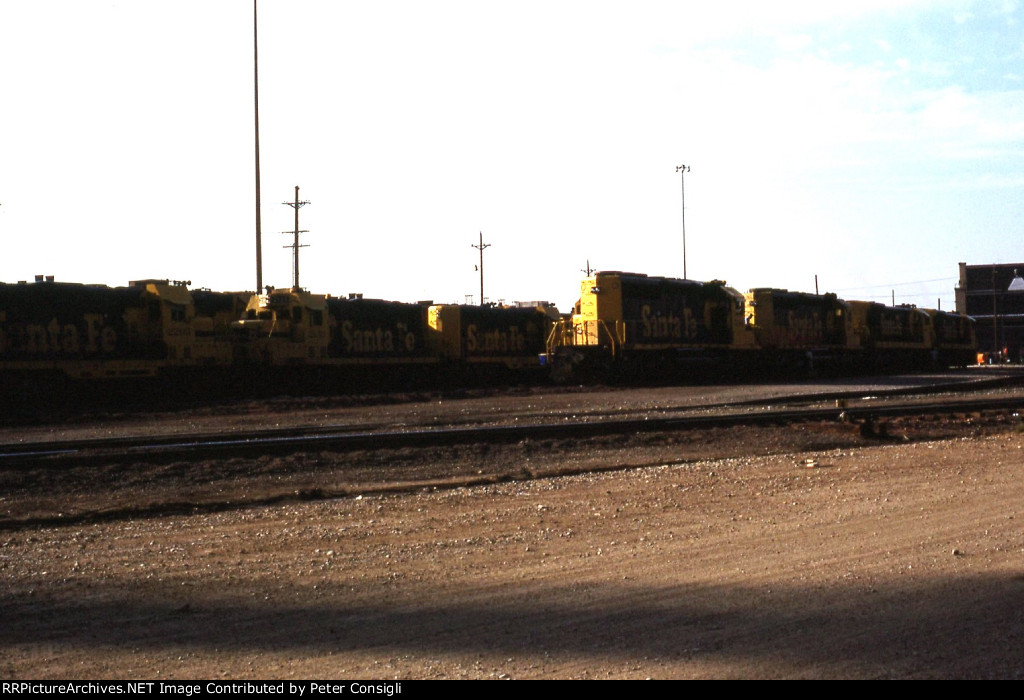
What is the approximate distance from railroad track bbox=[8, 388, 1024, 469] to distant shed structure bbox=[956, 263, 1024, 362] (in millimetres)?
70746

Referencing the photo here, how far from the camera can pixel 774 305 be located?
39312 millimetres

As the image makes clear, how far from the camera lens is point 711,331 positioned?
36.0 meters

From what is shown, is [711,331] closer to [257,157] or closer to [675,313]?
[675,313]

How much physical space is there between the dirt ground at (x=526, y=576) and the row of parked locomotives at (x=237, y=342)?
13959 mm

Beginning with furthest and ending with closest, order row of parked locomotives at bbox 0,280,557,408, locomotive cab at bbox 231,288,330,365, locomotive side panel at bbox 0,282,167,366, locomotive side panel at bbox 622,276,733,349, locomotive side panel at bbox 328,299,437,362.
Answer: locomotive side panel at bbox 622,276,733,349
locomotive side panel at bbox 328,299,437,362
locomotive cab at bbox 231,288,330,365
row of parked locomotives at bbox 0,280,557,408
locomotive side panel at bbox 0,282,167,366

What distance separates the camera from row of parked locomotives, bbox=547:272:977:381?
3231cm

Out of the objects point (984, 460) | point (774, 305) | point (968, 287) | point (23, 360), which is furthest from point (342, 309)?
point (968, 287)

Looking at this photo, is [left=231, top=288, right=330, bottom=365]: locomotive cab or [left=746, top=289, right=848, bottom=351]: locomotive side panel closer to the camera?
[left=231, top=288, right=330, bottom=365]: locomotive cab

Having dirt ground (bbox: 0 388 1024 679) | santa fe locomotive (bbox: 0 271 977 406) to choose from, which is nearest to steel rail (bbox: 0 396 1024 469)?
dirt ground (bbox: 0 388 1024 679)

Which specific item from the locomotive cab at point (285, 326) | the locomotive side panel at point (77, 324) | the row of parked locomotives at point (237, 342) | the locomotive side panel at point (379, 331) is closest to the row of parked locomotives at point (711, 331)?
the row of parked locomotives at point (237, 342)

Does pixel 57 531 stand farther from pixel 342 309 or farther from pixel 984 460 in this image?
pixel 342 309

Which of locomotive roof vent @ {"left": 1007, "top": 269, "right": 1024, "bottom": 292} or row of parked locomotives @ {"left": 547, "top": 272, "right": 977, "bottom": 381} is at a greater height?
locomotive roof vent @ {"left": 1007, "top": 269, "right": 1024, "bottom": 292}

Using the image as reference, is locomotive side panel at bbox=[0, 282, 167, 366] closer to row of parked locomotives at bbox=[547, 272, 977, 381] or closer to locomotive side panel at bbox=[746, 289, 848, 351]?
row of parked locomotives at bbox=[547, 272, 977, 381]

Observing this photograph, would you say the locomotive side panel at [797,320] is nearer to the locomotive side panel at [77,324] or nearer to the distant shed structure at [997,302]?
the locomotive side panel at [77,324]
